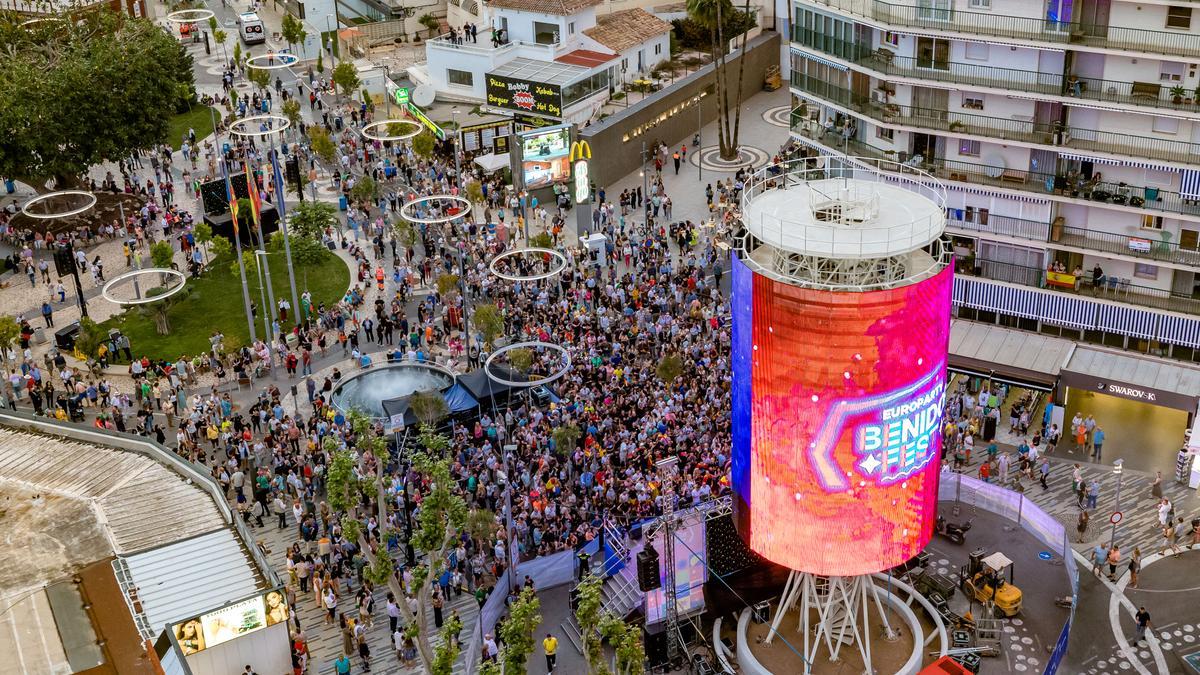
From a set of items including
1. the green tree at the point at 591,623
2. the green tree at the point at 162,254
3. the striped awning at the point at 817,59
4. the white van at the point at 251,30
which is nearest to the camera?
the green tree at the point at 591,623

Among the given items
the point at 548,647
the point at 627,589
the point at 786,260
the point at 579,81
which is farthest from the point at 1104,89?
the point at 579,81

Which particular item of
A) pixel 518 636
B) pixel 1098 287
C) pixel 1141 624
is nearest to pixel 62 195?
pixel 518 636

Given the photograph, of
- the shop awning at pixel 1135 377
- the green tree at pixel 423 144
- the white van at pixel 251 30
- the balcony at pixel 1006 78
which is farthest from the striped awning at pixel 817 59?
the white van at pixel 251 30

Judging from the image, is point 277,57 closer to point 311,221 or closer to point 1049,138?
point 311,221

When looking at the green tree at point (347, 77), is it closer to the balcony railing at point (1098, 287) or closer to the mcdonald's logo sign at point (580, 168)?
the mcdonald's logo sign at point (580, 168)

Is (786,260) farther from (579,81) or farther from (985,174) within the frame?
(579,81)

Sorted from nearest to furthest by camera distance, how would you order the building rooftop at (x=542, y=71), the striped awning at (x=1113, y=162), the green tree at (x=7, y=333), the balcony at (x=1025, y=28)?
1. the balcony at (x=1025, y=28)
2. the striped awning at (x=1113, y=162)
3. the green tree at (x=7, y=333)
4. the building rooftop at (x=542, y=71)

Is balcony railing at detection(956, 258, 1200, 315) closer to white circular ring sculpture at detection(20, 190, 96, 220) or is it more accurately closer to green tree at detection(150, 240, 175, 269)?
green tree at detection(150, 240, 175, 269)
